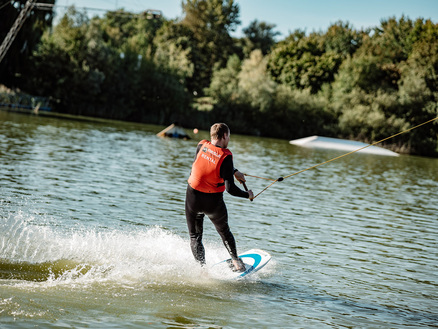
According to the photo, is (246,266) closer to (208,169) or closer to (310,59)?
(208,169)

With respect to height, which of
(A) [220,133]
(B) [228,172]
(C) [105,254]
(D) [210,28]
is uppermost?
(D) [210,28]

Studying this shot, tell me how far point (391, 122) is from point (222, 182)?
59.5 m

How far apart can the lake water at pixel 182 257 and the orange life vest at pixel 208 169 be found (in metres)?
1.35

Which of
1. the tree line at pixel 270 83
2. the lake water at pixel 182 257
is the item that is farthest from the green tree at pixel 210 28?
the lake water at pixel 182 257

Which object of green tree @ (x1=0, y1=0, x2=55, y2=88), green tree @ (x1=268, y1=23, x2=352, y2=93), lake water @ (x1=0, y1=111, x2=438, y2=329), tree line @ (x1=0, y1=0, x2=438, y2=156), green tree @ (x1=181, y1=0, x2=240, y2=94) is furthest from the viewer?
green tree @ (x1=181, y1=0, x2=240, y2=94)

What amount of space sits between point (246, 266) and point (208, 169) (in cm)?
182

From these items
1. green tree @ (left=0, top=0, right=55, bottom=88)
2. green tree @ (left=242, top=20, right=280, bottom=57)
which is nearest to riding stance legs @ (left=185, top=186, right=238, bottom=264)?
green tree @ (left=0, top=0, right=55, bottom=88)

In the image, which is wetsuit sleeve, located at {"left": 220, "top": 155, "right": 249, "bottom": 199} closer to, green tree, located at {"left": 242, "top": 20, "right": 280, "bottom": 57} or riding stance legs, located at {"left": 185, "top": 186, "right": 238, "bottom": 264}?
riding stance legs, located at {"left": 185, "top": 186, "right": 238, "bottom": 264}

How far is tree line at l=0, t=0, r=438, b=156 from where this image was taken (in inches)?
2443

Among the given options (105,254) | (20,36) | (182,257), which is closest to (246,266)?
(182,257)

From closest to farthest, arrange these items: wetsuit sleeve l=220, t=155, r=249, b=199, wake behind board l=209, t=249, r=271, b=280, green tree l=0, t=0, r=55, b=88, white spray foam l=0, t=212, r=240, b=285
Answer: wetsuit sleeve l=220, t=155, r=249, b=199
white spray foam l=0, t=212, r=240, b=285
wake behind board l=209, t=249, r=271, b=280
green tree l=0, t=0, r=55, b=88

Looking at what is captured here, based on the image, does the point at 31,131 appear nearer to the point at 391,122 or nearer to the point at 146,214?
the point at 146,214

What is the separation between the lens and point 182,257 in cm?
878

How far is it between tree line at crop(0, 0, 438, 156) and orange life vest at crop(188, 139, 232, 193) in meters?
46.1
